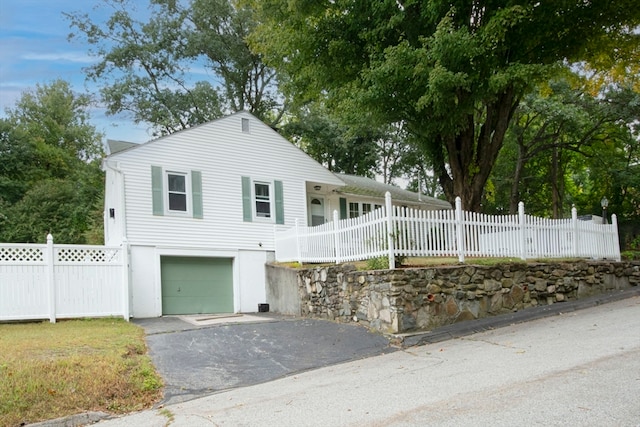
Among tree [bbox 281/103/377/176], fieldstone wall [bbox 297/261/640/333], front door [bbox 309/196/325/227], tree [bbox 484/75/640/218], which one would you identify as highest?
tree [bbox 281/103/377/176]

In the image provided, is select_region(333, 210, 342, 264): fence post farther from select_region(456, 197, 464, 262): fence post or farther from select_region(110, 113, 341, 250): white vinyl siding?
select_region(110, 113, 341, 250): white vinyl siding

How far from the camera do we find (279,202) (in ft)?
55.5

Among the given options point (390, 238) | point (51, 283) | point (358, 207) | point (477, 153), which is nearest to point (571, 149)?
point (358, 207)

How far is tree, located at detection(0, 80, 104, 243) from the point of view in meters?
27.6

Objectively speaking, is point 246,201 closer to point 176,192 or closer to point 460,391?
point 176,192

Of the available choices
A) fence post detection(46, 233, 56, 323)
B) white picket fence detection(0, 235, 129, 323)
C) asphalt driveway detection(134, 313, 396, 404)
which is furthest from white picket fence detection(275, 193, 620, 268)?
fence post detection(46, 233, 56, 323)

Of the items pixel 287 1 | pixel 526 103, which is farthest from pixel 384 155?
pixel 287 1

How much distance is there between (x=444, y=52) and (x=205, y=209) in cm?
879

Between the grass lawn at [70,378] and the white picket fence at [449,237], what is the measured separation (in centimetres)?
480

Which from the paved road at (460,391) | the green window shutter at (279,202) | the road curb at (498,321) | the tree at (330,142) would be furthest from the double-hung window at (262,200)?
the tree at (330,142)

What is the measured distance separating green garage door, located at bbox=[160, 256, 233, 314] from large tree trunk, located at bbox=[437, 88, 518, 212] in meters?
Answer: 7.74

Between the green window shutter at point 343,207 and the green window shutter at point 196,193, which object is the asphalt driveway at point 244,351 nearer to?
the green window shutter at point 196,193

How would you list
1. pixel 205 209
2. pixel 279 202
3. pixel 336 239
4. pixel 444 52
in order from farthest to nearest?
pixel 279 202, pixel 205 209, pixel 336 239, pixel 444 52

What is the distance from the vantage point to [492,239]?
10.7 m
